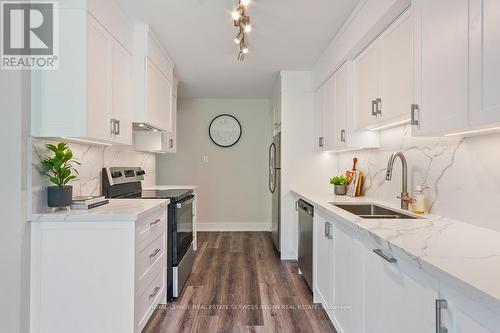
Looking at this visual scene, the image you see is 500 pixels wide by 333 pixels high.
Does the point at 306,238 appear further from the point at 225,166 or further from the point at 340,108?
the point at 225,166

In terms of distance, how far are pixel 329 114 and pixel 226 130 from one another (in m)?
2.47

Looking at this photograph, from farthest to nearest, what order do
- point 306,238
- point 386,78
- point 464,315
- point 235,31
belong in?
point 306,238, point 235,31, point 386,78, point 464,315

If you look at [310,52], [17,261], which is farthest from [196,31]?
[17,261]

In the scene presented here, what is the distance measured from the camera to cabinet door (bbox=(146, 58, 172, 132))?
265 centimetres

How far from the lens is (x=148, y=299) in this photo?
1975 mm

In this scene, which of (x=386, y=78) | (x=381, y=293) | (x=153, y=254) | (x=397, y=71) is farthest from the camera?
(x=153, y=254)

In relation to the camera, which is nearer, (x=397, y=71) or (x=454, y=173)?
(x=454, y=173)

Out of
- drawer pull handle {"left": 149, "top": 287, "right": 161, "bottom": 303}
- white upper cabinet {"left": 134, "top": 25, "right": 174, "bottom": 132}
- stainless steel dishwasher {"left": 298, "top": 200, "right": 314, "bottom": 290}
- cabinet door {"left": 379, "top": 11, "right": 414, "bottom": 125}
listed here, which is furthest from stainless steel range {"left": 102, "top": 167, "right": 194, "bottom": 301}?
cabinet door {"left": 379, "top": 11, "right": 414, "bottom": 125}

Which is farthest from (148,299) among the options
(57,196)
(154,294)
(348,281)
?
(348,281)

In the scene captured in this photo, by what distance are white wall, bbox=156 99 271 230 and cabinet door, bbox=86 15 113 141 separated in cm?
309

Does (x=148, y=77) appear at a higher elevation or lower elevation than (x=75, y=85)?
higher

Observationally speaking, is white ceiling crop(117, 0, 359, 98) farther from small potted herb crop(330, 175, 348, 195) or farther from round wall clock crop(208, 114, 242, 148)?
small potted herb crop(330, 175, 348, 195)

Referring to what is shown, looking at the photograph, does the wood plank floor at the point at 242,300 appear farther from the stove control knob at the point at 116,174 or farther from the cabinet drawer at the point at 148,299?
the stove control knob at the point at 116,174

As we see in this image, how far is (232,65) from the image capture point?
3436mm
